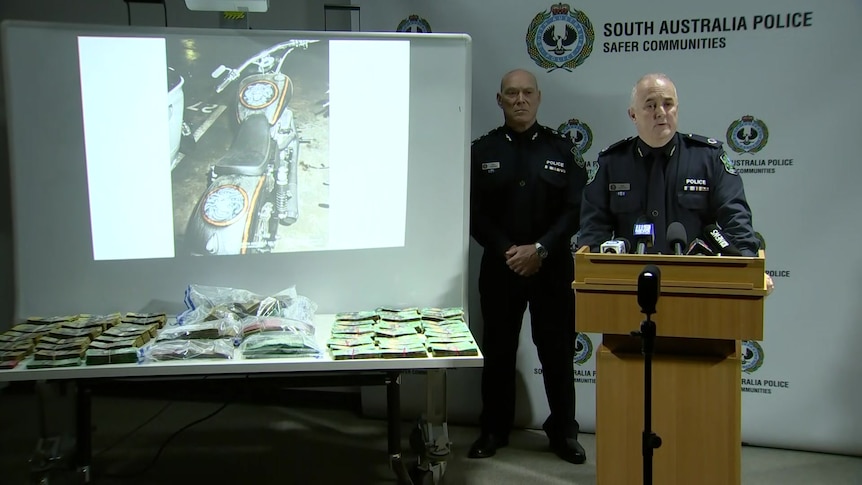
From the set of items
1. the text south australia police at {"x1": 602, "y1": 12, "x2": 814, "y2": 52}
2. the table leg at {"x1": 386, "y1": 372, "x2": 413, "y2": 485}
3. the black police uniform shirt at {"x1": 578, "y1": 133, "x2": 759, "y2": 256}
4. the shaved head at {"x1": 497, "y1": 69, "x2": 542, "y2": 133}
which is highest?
the text south australia police at {"x1": 602, "y1": 12, "x2": 814, "y2": 52}

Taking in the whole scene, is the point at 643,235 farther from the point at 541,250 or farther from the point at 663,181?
the point at 541,250

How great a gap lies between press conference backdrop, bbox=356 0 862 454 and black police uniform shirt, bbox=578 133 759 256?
780 mm

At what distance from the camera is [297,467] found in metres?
3.11

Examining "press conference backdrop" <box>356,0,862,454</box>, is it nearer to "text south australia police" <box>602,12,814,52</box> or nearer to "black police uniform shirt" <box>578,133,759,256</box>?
"text south australia police" <box>602,12,814,52</box>

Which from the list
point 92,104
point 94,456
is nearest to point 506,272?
point 92,104

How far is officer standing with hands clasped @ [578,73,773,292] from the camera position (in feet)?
7.90

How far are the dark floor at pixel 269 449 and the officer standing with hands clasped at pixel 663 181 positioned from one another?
→ 3.89ft

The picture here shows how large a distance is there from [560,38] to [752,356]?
179 cm

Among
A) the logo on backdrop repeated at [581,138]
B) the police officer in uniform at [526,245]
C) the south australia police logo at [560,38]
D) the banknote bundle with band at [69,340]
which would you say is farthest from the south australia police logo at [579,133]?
the banknote bundle with band at [69,340]

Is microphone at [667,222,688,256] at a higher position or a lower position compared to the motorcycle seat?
lower

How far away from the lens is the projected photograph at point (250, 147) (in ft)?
9.00

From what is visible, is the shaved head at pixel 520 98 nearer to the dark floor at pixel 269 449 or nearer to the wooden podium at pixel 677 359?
the wooden podium at pixel 677 359

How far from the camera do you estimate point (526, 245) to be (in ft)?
9.97

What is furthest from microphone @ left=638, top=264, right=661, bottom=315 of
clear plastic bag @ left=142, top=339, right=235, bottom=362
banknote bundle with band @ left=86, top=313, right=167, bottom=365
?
banknote bundle with band @ left=86, top=313, right=167, bottom=365
